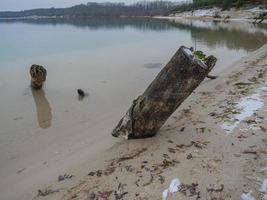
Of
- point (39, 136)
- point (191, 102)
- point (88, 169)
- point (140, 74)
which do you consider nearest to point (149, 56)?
point (140, 74)

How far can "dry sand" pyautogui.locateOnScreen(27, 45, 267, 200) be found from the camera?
3.56 meters

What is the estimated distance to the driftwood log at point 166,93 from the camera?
4609 mm

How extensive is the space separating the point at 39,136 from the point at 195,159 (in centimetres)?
386

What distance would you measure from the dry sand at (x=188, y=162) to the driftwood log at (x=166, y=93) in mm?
282

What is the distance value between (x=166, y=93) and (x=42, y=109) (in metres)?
5.14

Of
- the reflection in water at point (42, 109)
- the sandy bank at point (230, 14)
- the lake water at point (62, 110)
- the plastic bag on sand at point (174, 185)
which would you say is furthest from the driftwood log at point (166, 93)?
the sandy bank at point (230, 14)

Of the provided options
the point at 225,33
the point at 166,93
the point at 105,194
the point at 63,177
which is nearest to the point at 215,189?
the point at 105,194

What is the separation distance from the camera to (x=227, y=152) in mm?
4355

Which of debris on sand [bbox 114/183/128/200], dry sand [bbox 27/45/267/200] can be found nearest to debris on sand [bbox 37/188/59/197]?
dry sand [bbox 27/45/267/200]

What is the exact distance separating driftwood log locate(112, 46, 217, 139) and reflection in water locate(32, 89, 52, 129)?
3.08m

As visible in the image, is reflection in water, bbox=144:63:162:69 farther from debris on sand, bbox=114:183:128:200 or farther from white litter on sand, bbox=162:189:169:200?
white litter on sand, bbox=162:189:169:200

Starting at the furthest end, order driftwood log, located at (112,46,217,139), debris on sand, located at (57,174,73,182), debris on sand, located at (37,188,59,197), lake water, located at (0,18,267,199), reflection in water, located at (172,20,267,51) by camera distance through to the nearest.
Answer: reflection in water, located at (172,20,267,51), lake water, located at (0,18,267,199), driftwood log, located at (112,46,217,139), debris on sand, located at (57,174,73,182), debris on sand, located at (37,188,59,197)

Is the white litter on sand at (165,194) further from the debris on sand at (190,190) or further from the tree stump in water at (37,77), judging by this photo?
the tree stump in water at (37,77)

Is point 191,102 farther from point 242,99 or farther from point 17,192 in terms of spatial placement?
point 17,192
